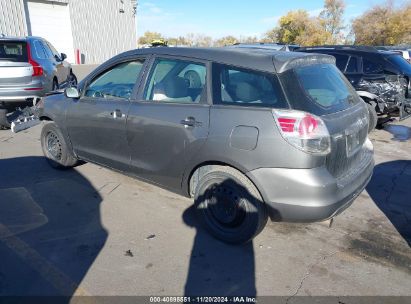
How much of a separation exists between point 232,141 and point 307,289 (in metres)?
1.31

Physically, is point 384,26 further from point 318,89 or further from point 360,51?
point 318,89

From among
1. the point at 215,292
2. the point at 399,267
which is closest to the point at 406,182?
the point at 399,267

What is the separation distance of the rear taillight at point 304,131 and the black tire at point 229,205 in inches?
22.0

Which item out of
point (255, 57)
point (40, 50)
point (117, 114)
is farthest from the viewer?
point (40, 50)

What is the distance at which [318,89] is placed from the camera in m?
3.08

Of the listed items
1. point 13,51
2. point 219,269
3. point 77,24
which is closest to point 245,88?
point 219,269

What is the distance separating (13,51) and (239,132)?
6.82m

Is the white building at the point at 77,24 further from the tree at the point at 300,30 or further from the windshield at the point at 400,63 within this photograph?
the tree at the point at 300,30

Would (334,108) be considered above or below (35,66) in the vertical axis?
above

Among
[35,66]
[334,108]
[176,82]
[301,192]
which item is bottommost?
[301,192]

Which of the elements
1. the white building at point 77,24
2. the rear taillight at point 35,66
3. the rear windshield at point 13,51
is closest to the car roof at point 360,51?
the rear taillight at point 35,66

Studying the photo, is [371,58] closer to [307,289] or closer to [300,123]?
[300,123]

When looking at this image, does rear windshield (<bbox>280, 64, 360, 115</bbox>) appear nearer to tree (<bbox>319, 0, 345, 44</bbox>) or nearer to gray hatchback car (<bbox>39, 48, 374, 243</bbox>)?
gray hatchback car (<bbox>39, 48, 374, 243</bbox>)

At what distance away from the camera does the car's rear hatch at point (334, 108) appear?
2.81 metres
